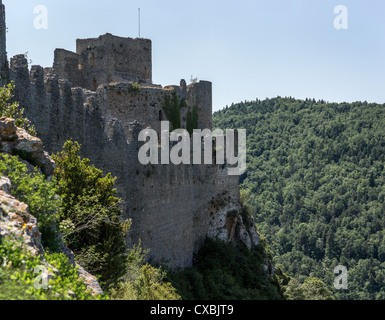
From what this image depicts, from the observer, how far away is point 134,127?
66.3 ft

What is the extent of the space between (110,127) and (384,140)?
387 ft

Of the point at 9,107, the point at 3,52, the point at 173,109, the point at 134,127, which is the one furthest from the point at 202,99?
the point at 9,107

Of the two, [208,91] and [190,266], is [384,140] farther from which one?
[190,266]

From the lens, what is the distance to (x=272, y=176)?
117 metres

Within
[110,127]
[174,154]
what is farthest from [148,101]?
[110,127]

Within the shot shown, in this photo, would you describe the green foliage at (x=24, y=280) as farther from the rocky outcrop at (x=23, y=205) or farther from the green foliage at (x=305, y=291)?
the green foliage at (x=305, y=291)

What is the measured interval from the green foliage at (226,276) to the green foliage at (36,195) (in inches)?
496

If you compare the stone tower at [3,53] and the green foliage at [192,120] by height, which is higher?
the stone tower at [3,53]

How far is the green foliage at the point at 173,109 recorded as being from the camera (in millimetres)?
29659

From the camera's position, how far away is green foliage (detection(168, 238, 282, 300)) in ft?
77.6

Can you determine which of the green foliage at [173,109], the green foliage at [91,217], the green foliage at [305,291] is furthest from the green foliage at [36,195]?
the green foliage at [305,291]

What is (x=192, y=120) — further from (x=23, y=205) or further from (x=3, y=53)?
(x=23, y=205)

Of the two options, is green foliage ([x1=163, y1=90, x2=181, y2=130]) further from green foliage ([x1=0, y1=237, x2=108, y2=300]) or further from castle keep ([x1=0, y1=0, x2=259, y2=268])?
green foliage ([x1=0, y1=237, x2=108, y2=300])

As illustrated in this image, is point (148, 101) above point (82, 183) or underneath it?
above
